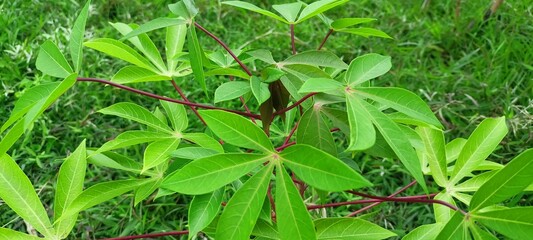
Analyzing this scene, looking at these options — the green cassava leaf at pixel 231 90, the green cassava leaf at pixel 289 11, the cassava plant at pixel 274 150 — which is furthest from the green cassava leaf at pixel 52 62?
the green cassava leaf at pixel 289 11

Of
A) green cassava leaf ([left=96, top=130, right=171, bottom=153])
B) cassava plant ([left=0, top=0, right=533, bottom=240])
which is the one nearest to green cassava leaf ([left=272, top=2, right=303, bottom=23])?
cassava plant ([left=0, top=0, right=533, bottom=240])

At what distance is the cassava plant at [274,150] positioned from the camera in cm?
63

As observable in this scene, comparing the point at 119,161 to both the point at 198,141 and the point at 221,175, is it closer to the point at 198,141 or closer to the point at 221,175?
the point at 198,141

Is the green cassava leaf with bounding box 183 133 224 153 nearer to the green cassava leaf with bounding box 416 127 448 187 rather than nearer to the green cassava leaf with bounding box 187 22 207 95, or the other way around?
the green cassava leaf with bounding box 187 22 207 95

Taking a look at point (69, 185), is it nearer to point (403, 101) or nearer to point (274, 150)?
point (274, 150)

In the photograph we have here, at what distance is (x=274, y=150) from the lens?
0.67 m

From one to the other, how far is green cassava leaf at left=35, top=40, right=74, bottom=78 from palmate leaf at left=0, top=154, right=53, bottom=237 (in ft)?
0.47

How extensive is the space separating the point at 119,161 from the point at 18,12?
1.50 m

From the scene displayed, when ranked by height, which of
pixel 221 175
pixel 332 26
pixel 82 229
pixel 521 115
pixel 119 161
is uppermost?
pixel 332 26

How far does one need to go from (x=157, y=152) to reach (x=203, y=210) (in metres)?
0.16

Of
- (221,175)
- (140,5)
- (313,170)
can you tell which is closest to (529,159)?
(313,170)

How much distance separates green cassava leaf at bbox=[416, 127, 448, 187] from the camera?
0.86 m

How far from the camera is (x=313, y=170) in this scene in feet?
2.00

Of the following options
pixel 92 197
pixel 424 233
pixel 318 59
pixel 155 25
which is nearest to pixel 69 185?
pixel 92 197
